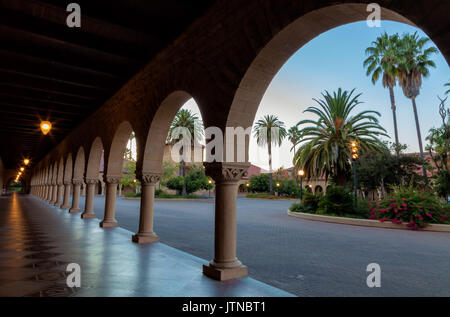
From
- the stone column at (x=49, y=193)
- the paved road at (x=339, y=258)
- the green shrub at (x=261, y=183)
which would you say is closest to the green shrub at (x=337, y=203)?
the paved road at (x=339, y=258)

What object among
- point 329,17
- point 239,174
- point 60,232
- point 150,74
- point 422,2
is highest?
point 150,74

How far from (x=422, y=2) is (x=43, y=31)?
20.5 ft

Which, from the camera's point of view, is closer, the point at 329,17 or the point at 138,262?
the point at 329,17

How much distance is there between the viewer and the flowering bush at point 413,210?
10.3 metres

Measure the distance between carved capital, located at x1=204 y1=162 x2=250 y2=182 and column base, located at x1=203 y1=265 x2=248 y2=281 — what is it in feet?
4.29

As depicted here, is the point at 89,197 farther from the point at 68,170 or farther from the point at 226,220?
the point at 226,220

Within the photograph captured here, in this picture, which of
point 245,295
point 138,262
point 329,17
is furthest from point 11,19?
point 245,295

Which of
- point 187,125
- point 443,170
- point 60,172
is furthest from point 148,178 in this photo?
point 187,125

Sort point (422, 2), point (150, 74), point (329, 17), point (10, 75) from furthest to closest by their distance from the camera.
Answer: point (10, 75)
point (150, 74)
point (329, 17)
point (422, 2)

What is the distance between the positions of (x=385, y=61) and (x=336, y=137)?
10382 mm

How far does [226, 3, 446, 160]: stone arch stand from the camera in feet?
10.3

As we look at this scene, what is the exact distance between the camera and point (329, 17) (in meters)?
3.29

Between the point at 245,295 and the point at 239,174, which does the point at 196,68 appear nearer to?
the point at 239,174

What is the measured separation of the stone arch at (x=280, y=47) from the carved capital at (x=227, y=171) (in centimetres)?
36
